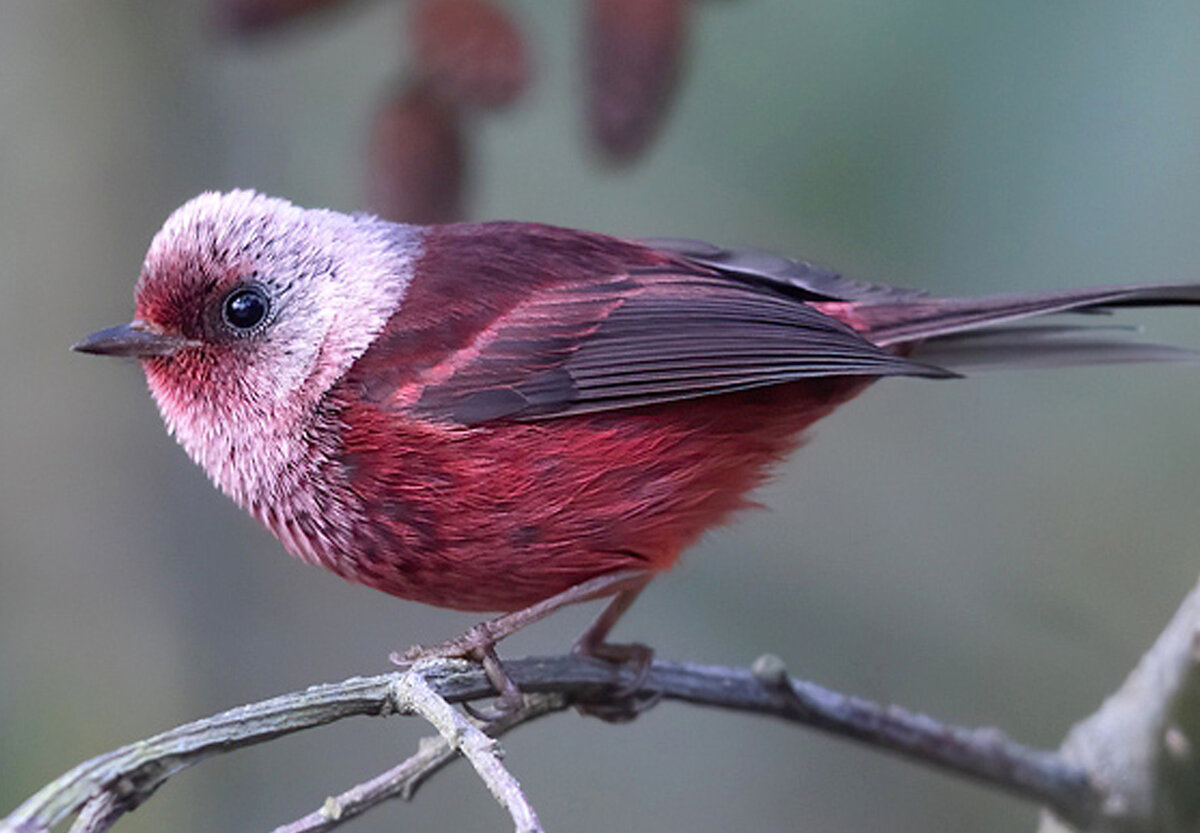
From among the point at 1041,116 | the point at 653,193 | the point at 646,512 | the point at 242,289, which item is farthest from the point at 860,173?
the point at 242,289

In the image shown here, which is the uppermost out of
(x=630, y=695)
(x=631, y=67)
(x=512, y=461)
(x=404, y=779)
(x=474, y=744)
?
(x=631, y=67)

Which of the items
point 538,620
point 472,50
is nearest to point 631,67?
point 472,50

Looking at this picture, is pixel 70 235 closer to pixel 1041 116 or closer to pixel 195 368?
pixel 195 368

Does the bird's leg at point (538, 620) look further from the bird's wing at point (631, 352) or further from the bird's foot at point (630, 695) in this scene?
the bird's wing at point (631, 352)

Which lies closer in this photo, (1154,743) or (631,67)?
(1154,743)

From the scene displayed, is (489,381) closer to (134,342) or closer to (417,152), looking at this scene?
(417,152)

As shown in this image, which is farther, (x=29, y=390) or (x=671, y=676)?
(x=29, y=390)
